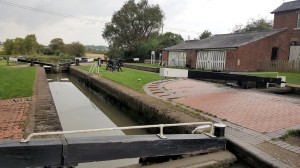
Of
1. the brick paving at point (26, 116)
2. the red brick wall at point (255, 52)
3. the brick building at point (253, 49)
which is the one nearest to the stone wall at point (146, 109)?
the brick paving at point (26, 116)

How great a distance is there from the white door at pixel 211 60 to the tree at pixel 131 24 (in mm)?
24734

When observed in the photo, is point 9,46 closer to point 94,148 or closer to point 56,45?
point 56,45

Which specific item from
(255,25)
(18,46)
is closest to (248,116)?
(255,25)

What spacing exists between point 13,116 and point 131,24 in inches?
1792

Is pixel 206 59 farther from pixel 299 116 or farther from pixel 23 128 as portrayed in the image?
pixel 23 128

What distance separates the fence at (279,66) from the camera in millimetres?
21094

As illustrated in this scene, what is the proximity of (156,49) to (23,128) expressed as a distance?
122ft

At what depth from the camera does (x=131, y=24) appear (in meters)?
50.4

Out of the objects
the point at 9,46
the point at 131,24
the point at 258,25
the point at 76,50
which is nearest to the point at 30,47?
the point at 9,46

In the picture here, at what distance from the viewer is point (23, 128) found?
5.41 meters

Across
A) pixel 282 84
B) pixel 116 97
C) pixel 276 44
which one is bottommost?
pixel 116 97

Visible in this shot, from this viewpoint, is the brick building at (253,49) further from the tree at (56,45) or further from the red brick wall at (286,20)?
the tree at (56,45)

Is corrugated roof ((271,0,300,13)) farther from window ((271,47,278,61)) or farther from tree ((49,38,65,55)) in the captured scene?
tree ((49,38,65,55))

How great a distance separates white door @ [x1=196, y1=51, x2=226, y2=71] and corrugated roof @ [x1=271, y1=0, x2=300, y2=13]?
31.6ft
